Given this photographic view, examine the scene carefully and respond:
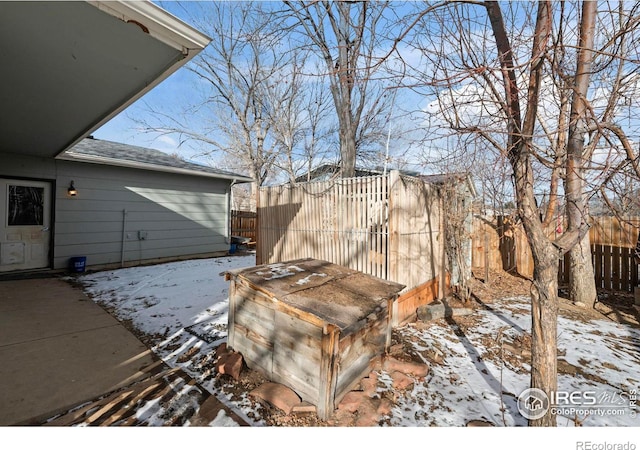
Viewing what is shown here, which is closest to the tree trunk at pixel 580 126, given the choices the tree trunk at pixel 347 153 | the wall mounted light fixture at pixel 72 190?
the tree trunk at pixel 347 153

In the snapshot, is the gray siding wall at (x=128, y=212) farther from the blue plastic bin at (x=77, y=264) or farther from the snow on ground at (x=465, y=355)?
the snow on ground at (x=465, y=355)

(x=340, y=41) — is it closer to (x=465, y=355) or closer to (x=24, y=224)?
(x=465, y=355)

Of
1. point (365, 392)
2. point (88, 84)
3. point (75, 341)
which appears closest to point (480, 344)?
point (365, 392)

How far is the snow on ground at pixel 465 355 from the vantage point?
6.97ft

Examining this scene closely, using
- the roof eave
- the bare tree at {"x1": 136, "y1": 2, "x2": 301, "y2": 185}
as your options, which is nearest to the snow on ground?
the roof eave

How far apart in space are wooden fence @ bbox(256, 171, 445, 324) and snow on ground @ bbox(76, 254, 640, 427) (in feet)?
3.14

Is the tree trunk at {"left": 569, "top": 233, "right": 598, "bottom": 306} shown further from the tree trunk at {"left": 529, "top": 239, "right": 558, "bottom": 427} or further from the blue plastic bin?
the blue plastic bin

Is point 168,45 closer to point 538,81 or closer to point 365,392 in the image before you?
point 538,81

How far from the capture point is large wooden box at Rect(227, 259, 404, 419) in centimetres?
200

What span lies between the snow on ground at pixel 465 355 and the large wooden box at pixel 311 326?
0.39m

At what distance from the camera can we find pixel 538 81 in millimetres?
1592

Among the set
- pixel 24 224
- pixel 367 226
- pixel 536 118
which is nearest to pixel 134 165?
pixel 24 224

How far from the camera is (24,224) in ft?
20.3

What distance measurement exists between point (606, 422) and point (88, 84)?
6170 mm
